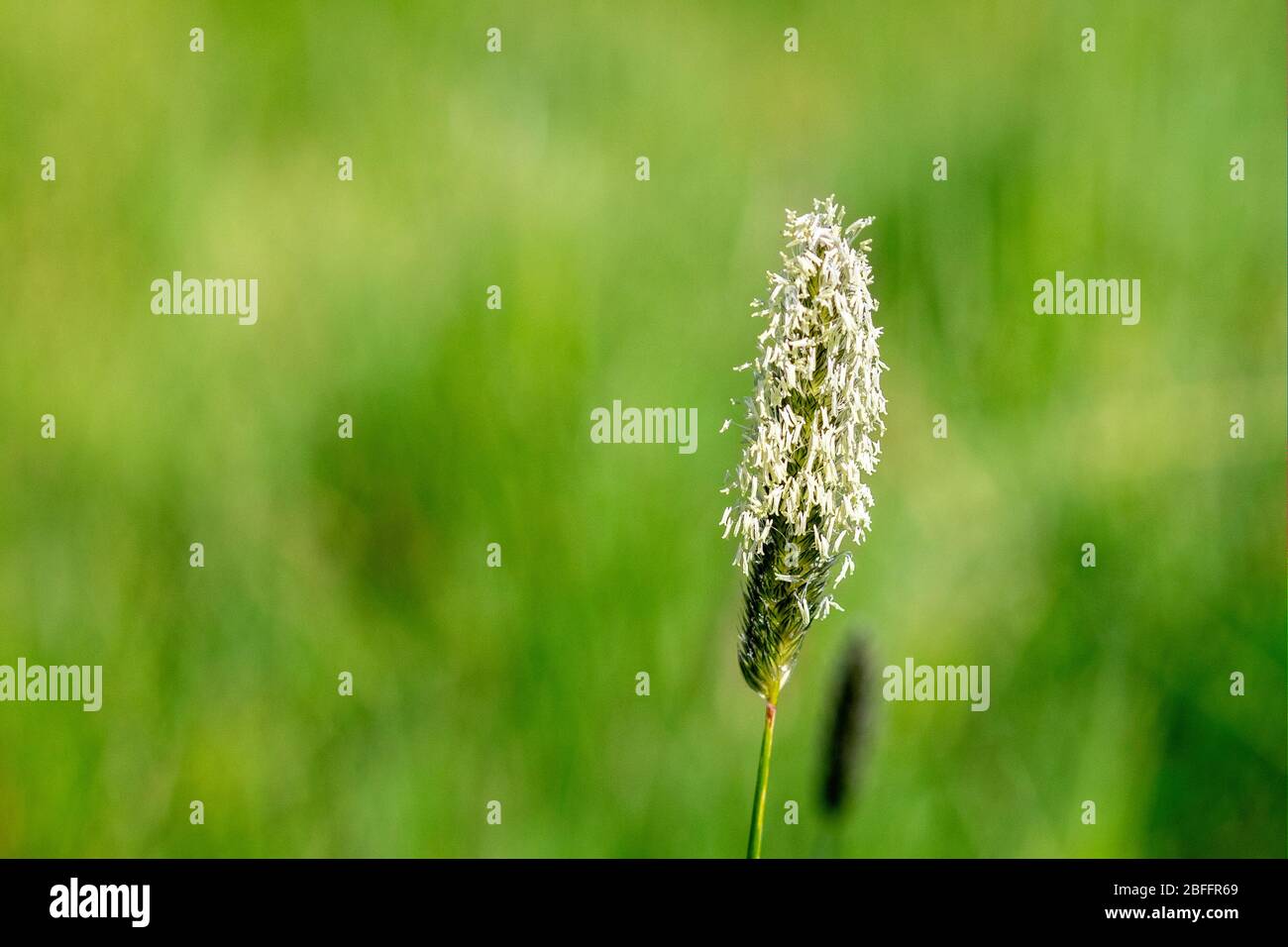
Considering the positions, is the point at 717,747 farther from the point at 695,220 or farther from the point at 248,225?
the point at 248,225

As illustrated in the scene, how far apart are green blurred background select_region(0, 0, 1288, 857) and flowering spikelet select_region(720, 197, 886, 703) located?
1150mm

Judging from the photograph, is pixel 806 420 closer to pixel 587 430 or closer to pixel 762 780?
pixel 762 780

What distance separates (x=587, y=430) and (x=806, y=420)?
2408 millimetres

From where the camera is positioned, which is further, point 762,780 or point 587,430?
point 587,430

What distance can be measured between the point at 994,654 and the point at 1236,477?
1.12 metres

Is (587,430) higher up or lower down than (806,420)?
higher up

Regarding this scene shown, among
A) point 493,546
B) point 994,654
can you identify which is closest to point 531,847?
point 493,546

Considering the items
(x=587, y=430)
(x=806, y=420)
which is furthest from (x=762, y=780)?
(x=587, y=430)

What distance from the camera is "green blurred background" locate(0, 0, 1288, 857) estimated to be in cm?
369

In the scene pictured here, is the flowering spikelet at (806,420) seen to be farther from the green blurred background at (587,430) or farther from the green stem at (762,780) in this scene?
the green blurred background at (587,430)

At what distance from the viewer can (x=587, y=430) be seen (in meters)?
4.29

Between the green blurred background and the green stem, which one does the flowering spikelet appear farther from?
the green blurred background

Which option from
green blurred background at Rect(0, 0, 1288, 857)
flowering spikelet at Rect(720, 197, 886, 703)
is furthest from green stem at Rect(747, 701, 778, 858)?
green blurred background at Rect(0, 0, 1288, 857)

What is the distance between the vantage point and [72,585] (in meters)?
3.97
